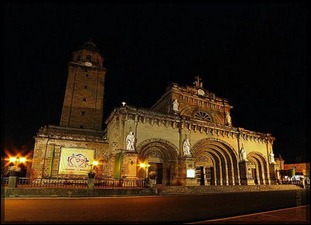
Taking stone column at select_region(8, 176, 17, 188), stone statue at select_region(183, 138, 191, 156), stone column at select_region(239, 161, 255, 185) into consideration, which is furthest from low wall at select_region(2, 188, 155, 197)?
stone column at select_region(239, 161, 255, 185)

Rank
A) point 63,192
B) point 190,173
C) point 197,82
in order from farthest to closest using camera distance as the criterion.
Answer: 1. point 197,82
2. point 190,173
3. point 63,192

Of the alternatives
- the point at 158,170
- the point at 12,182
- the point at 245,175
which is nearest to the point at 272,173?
the point at 245,175

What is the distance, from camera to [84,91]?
98.1 feet

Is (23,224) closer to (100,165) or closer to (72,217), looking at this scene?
(72,217)

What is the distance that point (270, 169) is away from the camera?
91.9 feet

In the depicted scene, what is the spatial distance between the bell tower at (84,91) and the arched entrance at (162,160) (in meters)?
11.3

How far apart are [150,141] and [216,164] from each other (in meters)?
10.8

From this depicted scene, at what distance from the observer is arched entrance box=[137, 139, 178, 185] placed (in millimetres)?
21078

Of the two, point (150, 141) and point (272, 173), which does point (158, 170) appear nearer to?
point (150, 141)

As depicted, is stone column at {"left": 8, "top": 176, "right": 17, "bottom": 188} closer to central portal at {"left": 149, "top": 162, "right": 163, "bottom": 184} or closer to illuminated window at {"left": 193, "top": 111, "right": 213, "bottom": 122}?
central portal at {"left": 149, "top": 162, "right": 163, "bottom": 184}

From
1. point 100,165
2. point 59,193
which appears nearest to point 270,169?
point 100,165

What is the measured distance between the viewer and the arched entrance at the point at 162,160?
830 inches

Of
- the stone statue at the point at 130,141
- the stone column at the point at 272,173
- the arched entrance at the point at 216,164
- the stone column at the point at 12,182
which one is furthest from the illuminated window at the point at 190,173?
the stone column at the point at 12,182

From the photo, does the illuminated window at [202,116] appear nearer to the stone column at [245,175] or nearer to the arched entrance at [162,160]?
the stone column at [245,175]
